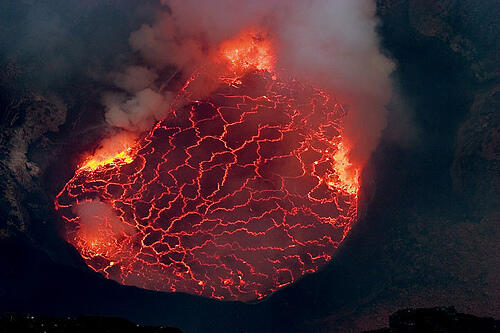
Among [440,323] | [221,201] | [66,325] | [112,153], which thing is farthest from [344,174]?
[66,325]

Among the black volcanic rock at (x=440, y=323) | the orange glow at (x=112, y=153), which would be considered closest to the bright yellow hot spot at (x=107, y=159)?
the orange glow at (x=112, y=153)

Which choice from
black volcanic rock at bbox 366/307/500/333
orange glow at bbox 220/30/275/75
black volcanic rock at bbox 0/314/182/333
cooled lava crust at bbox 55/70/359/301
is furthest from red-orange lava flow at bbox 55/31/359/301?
black volcanic rock at bbox 0/314/182/333

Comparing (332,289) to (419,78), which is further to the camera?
(419,78)

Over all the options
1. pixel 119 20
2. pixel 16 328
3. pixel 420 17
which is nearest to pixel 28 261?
pixel 16 328

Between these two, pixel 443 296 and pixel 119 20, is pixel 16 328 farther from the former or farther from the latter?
pixel 119 20

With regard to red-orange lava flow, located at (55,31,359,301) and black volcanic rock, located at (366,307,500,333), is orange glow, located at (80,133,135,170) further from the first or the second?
black volcanic rock, located at (366,307,500,333)
